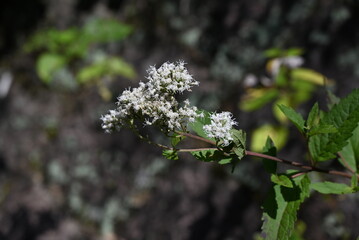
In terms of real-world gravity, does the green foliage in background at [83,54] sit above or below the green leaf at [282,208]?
above

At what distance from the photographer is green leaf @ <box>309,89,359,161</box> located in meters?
1.56

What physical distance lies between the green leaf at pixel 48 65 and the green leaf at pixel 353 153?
12.2 ft

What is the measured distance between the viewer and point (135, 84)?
4.59 m

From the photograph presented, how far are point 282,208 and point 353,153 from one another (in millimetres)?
568

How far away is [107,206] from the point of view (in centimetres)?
421

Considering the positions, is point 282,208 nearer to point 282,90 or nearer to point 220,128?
point 220,128

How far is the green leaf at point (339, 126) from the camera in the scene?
1562 mm

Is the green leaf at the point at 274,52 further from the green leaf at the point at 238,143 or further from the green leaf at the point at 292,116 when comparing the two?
the green leaf at the point at 238,143

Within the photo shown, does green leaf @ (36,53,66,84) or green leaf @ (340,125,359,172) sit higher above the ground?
green leaf @ (36,53,66,84)

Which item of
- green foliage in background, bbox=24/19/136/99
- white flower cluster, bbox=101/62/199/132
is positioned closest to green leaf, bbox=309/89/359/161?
white flower cluster, bbox=101/62/199/132

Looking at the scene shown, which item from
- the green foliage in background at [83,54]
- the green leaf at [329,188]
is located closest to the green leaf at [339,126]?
the green leaf at [329,188]

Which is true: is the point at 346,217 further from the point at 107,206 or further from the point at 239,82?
the point at 107,206

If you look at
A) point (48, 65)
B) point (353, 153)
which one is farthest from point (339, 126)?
point (48, 65)

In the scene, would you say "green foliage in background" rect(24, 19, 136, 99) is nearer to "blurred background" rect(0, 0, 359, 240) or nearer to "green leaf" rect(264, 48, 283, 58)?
"blurred background" rect(0, 0, 359, 240)
